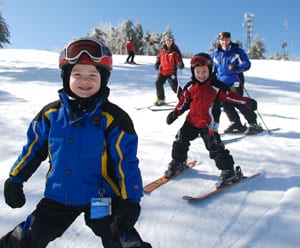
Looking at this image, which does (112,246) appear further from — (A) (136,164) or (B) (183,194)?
(B) (183,194)

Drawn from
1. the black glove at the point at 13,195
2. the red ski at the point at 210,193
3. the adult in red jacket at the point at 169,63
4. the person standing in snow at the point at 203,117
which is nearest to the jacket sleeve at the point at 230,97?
the person standing in snow at the point at 203,117

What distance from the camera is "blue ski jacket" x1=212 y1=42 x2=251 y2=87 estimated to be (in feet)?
21.4

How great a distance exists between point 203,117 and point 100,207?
2325 mm

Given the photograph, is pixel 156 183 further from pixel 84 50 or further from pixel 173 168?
pixel 84 50

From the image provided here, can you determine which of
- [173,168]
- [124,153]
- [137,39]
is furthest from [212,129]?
[137,39]

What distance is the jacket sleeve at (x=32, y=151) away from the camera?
2225 millimetres

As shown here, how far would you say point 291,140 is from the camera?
6.14 metres

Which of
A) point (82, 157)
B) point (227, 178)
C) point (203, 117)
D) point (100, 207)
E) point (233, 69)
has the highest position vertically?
point (233, 69)

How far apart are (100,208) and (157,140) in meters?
3.92

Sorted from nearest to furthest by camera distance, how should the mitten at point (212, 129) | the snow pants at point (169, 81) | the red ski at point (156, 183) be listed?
the red ski at point (156, 183)
the mitten at point (212, 129)
the snow pants at point (169, 81)

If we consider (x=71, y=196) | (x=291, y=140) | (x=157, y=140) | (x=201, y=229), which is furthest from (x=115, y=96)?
(x=71, y=196)

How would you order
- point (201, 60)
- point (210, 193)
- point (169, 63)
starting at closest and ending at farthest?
point (210, 193) → point (201, 60) → point (169, 63)

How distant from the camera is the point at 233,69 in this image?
6496 mm

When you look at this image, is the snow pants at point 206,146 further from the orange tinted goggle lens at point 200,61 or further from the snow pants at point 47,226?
the snow pants at point 47,226
